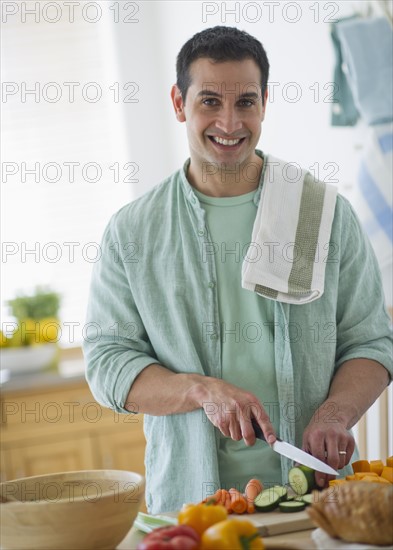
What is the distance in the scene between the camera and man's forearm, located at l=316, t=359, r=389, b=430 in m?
1.61

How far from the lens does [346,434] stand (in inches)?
60.2

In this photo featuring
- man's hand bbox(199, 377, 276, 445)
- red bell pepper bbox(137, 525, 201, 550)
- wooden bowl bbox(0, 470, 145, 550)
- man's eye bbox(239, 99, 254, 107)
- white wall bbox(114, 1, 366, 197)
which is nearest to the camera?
red bell pepper bbox(137, 525, 201, 550)

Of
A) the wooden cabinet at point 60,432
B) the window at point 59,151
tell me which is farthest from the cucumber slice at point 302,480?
the window at point 59,151

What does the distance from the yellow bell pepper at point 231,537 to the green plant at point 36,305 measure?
2492 mm

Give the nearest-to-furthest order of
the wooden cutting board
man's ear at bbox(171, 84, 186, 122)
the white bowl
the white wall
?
the wooden cutting board < man's ear at bbox(171, 84, 186, 122) < the white wall < the white bowl

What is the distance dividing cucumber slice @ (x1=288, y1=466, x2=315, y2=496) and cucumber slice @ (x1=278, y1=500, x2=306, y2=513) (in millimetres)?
73

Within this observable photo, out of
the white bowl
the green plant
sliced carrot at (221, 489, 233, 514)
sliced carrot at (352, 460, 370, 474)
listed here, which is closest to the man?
sliced carrot at (352, 460, 370, 474)

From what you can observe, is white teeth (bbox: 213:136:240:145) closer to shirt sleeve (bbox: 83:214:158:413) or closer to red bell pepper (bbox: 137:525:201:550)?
shirt sleeve (bbox: 83:214:158:413)

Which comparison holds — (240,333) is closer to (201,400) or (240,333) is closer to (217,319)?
(217,319)

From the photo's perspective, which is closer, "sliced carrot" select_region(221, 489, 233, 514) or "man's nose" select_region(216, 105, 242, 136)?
"sliced carrot" select_region(221, 489, 233, 514)

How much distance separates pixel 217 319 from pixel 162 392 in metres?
0.19

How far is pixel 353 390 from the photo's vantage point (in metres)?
1.64

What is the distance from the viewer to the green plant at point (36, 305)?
135 inches

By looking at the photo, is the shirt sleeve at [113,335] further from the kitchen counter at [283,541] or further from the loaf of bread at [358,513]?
the loaf of bread at [358,513]
